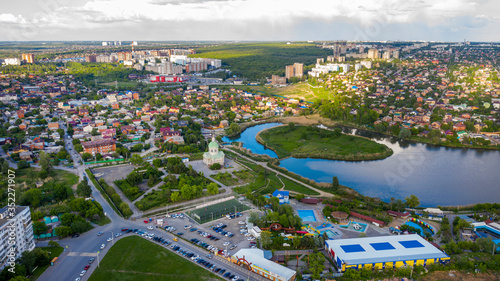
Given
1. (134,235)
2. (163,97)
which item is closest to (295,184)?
(134,235)

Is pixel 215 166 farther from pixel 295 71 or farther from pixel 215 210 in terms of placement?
pixel 295 71

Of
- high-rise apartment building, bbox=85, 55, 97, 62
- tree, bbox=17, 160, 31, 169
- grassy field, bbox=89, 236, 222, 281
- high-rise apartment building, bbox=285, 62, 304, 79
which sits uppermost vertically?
high-rise apartment building, bbox=85, 55, 97, 62

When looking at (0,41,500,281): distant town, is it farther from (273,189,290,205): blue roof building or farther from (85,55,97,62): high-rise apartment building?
(85,55,97,62): high-rise apartment building

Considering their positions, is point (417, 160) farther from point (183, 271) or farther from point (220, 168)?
point (183, 271)

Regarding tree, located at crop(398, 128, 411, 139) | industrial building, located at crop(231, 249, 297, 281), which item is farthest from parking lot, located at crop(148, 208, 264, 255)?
tree, located at crop(398, 128, 411, 139)

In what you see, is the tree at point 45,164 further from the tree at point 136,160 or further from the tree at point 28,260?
the tree at point 28,260

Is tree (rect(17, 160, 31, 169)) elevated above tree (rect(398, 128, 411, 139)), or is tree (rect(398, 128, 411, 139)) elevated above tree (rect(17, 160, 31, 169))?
tree (rect(398, 128, 411, 139))
